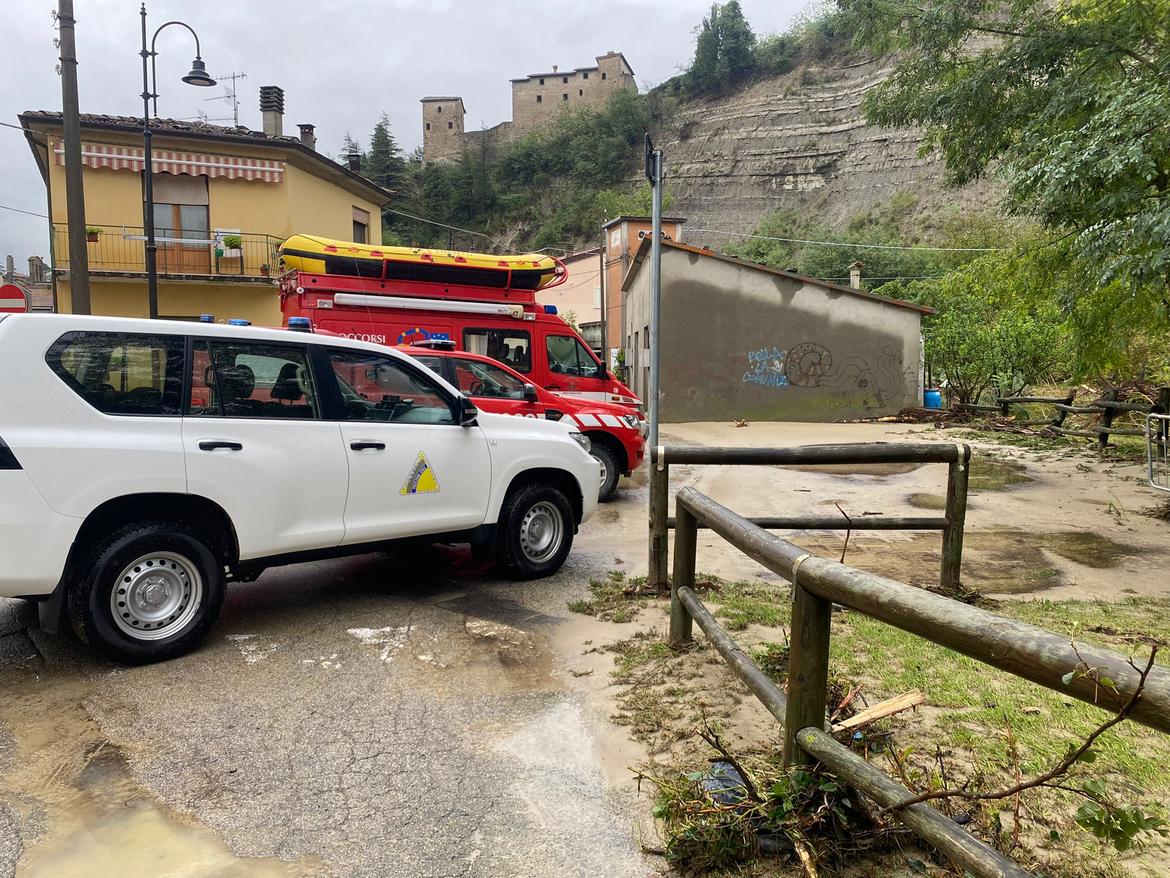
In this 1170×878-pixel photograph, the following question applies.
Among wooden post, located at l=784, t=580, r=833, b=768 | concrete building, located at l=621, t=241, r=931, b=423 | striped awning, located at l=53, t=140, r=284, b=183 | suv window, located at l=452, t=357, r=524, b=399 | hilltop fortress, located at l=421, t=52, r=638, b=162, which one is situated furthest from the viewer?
hilltop fortress, located at l=421, t=52, r=638, b=162

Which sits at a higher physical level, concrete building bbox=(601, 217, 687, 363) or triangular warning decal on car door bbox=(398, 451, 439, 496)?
concrete building bbox=(601, 217, 687, 363)

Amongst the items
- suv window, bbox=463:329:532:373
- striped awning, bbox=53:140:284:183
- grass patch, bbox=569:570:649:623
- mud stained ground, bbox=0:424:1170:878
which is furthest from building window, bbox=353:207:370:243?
grass patch, bbox=569:570:649:623

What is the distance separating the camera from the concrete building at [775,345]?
831 inches

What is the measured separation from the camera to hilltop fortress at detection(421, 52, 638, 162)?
8925 centimetres

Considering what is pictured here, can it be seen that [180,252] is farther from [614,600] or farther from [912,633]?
[912,633]

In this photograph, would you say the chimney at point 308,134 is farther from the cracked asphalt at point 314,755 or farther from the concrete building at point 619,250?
the cracked asphalt at point 314,755

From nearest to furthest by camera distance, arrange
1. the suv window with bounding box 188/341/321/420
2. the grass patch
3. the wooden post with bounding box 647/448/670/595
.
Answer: the suv window with bounding box 188/341/321/420
the grass patch
the wooden post with bounding box 647/448/670/595

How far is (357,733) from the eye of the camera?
350cm

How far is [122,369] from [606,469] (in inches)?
245

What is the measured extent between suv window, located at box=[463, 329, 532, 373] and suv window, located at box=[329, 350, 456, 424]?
5111 millimetres

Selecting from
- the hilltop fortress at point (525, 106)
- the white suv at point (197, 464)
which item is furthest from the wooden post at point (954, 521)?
the hilltop fortress at point (525, 106)

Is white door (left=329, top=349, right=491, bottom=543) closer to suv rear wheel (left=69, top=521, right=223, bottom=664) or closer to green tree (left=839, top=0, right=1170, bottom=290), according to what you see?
suv rear wheel (left=69, top=521, right=223, bottom=664)

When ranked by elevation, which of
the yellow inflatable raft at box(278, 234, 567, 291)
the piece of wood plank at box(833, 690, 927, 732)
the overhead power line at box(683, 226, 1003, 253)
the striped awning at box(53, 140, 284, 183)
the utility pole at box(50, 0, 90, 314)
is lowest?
the piece of wood plank at box(833, 690, 927, 732)

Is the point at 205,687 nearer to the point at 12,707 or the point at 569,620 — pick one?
the point at 12,707
